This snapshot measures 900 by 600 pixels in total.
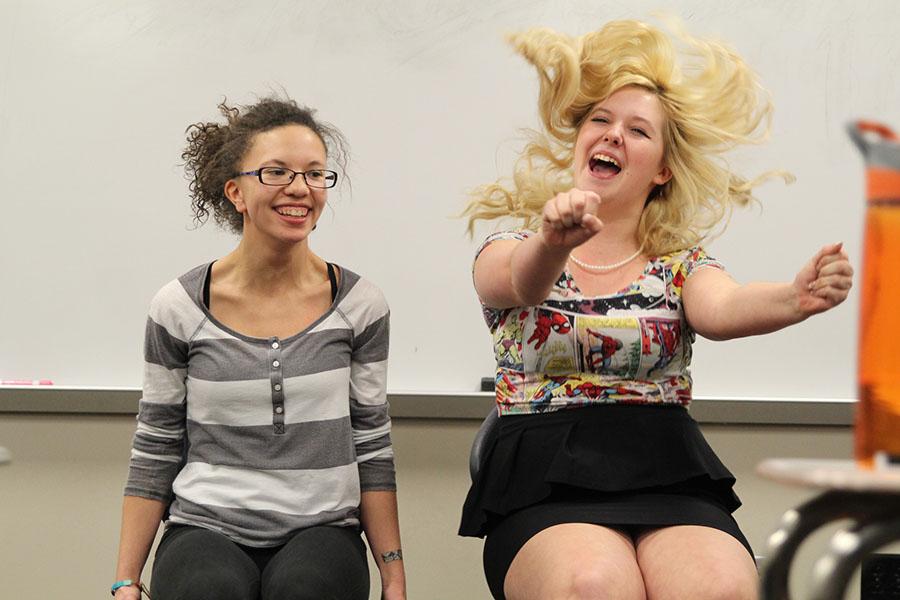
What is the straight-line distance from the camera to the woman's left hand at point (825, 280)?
1195 millimetres

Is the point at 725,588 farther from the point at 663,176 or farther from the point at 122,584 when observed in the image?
the point at 122,584

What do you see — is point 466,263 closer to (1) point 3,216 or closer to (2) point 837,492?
(1) point 3,216

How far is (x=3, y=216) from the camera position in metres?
2.28

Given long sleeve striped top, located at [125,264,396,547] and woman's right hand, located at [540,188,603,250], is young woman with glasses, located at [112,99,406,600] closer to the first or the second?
long sleeve striped top, located at [125,264,396,547]

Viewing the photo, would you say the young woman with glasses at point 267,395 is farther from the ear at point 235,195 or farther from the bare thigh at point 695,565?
the bare thigh at point 695,565

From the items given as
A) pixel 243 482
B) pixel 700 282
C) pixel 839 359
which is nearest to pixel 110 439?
pixel 243 482

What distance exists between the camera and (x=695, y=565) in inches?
57.8

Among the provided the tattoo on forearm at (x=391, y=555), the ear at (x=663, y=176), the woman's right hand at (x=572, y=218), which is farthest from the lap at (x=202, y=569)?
the ear at (x=663, y=176)

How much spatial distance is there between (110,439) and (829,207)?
159cm

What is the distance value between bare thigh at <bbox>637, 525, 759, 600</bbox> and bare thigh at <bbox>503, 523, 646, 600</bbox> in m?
0.02

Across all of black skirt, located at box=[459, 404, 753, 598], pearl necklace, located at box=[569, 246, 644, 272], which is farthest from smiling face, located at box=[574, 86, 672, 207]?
black skirt, located at box=[459, 404, 753, 598]

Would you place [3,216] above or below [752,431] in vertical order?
above

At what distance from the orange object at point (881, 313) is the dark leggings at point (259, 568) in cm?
103

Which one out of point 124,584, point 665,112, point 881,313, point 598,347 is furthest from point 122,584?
point 881,313
